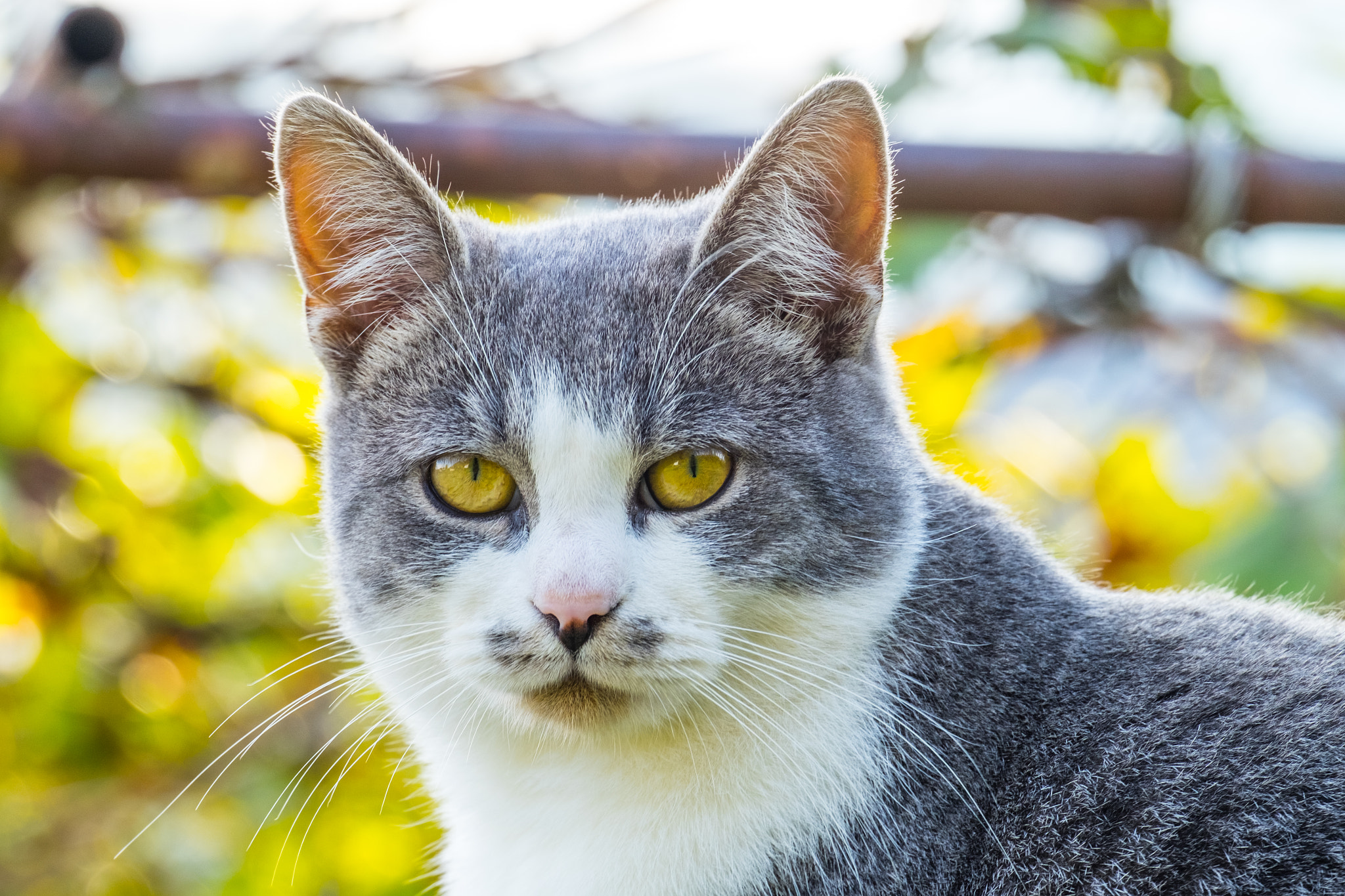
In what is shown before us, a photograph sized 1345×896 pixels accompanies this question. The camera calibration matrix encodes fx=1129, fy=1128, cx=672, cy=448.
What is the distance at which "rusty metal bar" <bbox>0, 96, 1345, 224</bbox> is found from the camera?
277 centimetres

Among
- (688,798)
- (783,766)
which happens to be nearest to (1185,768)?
(783,766)

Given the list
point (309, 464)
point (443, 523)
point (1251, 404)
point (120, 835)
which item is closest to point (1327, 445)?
point (1251, 404)

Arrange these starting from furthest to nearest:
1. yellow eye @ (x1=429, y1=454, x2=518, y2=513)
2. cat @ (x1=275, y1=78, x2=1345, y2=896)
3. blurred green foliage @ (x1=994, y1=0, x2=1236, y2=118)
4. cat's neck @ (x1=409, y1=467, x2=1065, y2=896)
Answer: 1. blurred green foliage @ (x1=994, y1=0, x2=1236, y2=118)
2. yellow eye @ (x1=429, y1=454, x2=518, y2=513)
3. cat's neck @ (x1=409, y1=467, x2=1065, y2=896)
4. cat @ (x1=275, y1=78, x2=1345, y2=896)

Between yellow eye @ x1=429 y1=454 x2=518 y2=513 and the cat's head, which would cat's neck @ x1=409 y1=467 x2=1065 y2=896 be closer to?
the cat's head

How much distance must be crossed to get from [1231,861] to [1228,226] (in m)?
1.89

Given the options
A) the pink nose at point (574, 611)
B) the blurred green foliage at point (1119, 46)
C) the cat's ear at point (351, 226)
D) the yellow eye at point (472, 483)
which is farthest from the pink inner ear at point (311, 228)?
the blurred green foliage at point (1119, 46)

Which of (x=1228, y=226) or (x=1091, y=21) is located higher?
(x=1091, y=21)

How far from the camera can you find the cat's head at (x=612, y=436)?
172 centimetres

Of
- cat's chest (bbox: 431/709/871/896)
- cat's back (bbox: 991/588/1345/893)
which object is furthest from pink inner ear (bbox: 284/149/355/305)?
cat's back (bbox: 991/588/1345/893)

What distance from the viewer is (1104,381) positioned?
367 cm

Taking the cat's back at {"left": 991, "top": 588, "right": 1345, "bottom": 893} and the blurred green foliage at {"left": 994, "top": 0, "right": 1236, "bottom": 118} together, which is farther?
the blurred green foliage at {"left": 994, "top": 0, "right": 1236, "bottom": 118}

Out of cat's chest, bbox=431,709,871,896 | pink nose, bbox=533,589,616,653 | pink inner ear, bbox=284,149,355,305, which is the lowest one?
cat's chest, bbox=431,709,871,896

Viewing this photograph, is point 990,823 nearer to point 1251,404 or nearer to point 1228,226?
point 1228,226

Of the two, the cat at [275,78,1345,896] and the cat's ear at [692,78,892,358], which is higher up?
the cat's ear at [692,78,892,358]
